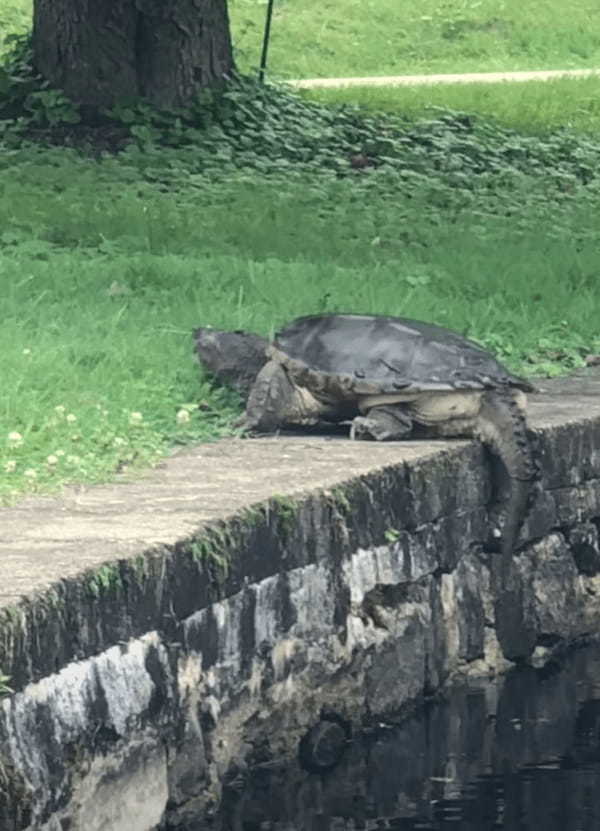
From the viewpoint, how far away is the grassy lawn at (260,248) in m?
7.89

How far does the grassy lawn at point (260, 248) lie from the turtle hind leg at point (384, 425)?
0.55 meters

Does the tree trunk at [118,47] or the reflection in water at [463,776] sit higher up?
the tree trunk at [118,47]

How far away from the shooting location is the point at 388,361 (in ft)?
24.8

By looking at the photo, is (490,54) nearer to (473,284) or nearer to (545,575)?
(473,284)

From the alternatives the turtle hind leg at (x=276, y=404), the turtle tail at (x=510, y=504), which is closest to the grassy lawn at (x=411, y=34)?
the turtle hind leg at (x=276, y=404)

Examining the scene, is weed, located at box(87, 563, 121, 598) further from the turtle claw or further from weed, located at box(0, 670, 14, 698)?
the turtle claw

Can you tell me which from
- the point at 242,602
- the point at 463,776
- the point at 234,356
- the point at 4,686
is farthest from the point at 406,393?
the point at 4,686

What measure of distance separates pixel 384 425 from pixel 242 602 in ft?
4.90

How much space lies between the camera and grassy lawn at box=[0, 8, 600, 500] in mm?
7891

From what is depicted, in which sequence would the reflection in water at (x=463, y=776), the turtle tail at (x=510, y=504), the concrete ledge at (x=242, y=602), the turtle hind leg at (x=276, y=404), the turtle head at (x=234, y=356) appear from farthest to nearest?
the turtle head at (x=234, y=356)
the turtle hind leg at (x=276, y=404)
the turtle tail at (x=510, y=504)
the reflection in water at (x=463, y=776)
the concrete ledge at (x=242, y=602)

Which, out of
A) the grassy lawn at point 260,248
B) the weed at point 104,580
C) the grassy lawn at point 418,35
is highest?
the weed at point 104,580

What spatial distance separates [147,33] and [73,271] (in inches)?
248

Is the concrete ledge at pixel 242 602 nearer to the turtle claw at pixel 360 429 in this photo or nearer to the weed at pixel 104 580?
the weed at pixel 104 580

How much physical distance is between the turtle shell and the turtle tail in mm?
103
